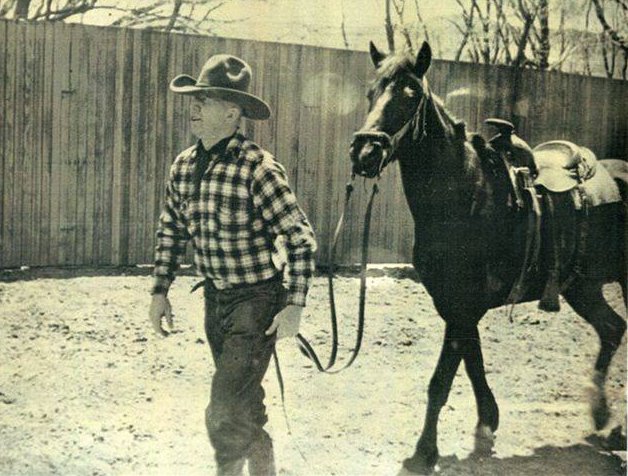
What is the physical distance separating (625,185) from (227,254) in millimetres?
2485

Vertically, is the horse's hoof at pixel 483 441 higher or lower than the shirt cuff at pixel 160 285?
lower

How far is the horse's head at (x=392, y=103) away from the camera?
10.8 feet

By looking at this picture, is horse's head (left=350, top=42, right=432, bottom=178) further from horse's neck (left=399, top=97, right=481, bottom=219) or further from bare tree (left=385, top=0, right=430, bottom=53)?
bare tree (left=385, top=0, right=430, bottom=53)

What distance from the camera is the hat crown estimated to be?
326 centimetres

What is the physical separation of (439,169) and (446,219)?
0.81 ft

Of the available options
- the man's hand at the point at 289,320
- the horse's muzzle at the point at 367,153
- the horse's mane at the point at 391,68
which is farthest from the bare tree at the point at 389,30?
the man's hand at the point at 289,320

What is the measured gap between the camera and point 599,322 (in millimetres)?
4230

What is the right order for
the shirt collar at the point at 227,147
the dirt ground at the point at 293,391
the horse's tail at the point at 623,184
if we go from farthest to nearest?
the horse's tail at the point at 623,184
the dirt ground at the point at 293,391
the shirt collar at the point at 227,147

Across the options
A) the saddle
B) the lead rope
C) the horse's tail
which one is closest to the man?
the lead rope

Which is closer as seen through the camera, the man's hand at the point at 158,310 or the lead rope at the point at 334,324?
the man's hand at the point at 158,310

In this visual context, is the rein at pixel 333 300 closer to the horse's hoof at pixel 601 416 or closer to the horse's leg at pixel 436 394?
the horse's leg at pixel 436 394

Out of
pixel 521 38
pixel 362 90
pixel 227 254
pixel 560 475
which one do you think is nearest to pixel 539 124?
pixel 521 38

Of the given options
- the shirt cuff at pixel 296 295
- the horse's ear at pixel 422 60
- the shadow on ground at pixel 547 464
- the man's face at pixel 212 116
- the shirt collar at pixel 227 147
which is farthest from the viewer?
the shadow on ground at pixel 547 464

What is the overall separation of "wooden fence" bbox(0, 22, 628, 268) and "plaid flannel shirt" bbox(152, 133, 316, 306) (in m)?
1.39
